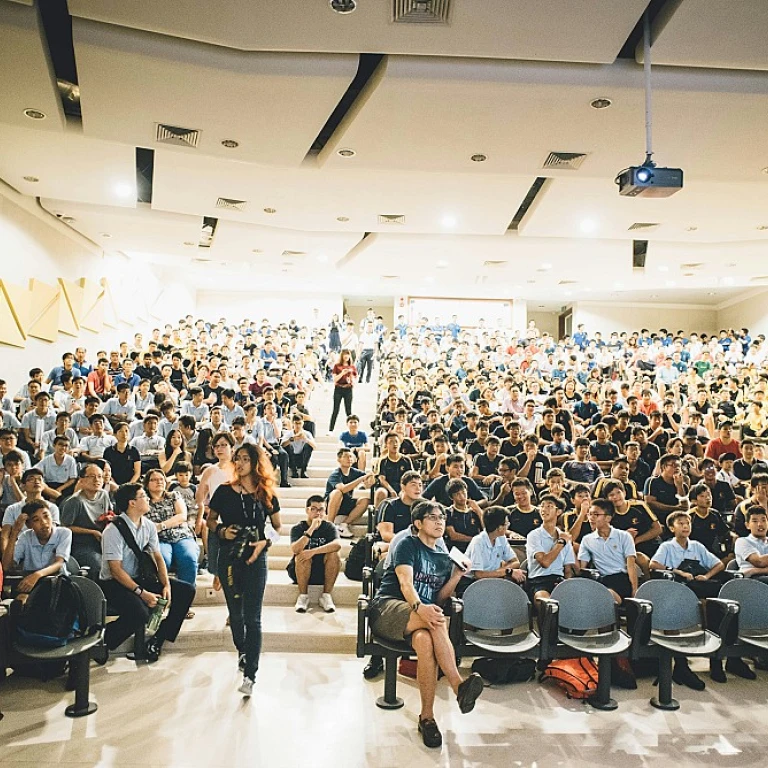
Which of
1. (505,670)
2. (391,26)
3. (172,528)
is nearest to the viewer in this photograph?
(505,670)

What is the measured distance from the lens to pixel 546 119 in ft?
20.8

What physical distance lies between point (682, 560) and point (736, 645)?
88cm

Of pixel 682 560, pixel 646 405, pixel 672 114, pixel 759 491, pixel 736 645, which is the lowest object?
pixel 736 645

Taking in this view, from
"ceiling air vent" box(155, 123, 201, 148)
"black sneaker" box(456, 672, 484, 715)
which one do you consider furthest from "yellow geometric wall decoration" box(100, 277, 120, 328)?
"black sneaker" box(456, 672, 484, 715)

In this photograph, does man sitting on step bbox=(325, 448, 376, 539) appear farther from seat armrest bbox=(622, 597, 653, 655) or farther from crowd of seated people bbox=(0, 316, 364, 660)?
seat armrest bbox=(622, 597, 653, 655)

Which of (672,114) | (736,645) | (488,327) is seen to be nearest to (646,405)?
(672,114)

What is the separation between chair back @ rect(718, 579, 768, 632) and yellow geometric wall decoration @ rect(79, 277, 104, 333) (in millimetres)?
11128

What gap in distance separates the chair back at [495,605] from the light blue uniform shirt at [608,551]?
870 mm

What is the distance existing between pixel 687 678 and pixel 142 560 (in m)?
3.88

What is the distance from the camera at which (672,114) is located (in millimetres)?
6184

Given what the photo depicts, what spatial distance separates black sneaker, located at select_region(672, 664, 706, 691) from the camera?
4285 mm

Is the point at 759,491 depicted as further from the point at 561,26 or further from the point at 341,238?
the point at 341,238

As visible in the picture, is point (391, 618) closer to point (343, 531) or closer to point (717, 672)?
point (717, 672)

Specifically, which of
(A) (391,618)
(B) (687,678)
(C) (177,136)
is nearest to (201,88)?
(C) (177,136)
